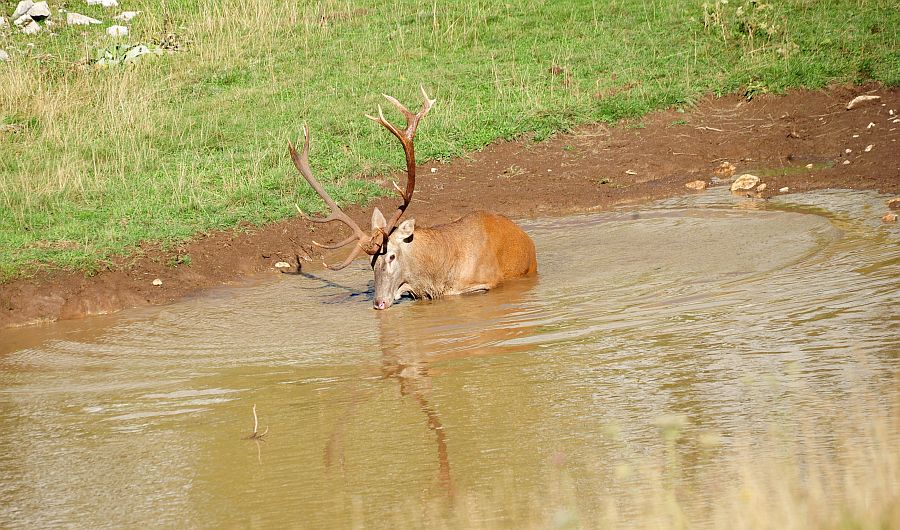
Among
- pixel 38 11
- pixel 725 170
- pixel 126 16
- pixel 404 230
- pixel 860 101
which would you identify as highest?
pixel 38 11

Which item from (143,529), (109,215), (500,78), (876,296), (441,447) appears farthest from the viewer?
(500,78)

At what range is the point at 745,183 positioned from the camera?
12.2 m

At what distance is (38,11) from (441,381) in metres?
16.7

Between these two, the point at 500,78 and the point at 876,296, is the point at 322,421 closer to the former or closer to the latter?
the point at 876,296

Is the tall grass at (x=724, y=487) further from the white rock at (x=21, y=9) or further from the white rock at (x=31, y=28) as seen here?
the white rock at (x=21, y=9)

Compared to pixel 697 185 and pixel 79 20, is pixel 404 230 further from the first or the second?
pixel 79 20

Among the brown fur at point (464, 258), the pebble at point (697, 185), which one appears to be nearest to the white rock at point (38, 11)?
the pebble at point (697, 185)

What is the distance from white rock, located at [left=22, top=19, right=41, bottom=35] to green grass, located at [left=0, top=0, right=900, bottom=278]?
0.84 feet

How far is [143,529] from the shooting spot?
16.1 feet

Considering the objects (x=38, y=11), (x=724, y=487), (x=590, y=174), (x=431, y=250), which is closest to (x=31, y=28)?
(x=38, y=11)

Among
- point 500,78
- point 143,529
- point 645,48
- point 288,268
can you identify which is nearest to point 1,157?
point 288,268

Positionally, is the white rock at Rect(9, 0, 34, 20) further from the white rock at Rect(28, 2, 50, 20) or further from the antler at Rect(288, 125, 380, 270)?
the antler at Rect(288, 125, 380, 270)

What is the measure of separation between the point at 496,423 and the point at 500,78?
35.3 feet

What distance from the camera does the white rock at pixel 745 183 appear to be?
39.8 feet
